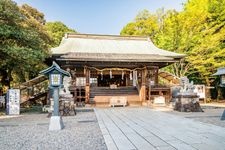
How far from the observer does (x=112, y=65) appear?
16.8m

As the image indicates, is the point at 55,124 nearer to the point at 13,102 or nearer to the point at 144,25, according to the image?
the point at 13,102

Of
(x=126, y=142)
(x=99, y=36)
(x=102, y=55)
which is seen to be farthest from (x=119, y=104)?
(x=126, y=142)

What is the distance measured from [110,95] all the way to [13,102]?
24.2 ft

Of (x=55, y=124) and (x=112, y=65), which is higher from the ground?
(x=112, y=65)

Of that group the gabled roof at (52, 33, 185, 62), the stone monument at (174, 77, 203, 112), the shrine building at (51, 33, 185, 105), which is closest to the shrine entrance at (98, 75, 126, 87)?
the shrine building at (51, 33, 185, 105)

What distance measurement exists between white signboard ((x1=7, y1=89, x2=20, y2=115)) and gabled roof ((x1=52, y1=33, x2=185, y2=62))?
4210 millimetres

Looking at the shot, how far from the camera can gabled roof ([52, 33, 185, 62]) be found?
15.3 meters

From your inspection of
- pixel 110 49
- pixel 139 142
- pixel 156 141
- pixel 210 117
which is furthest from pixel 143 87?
pixel 139 142

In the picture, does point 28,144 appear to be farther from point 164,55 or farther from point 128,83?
point 128,83

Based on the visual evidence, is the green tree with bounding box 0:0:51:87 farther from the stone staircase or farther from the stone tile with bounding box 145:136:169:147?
the stone tile with bounding box 145:136:169:147

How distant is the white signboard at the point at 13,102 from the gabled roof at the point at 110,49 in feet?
13.8

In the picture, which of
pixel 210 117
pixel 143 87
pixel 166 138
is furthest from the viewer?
pixel 143 87

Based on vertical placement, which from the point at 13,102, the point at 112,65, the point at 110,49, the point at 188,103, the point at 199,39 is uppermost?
the point at 199,39

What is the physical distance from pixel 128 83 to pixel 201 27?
7.94 metres
